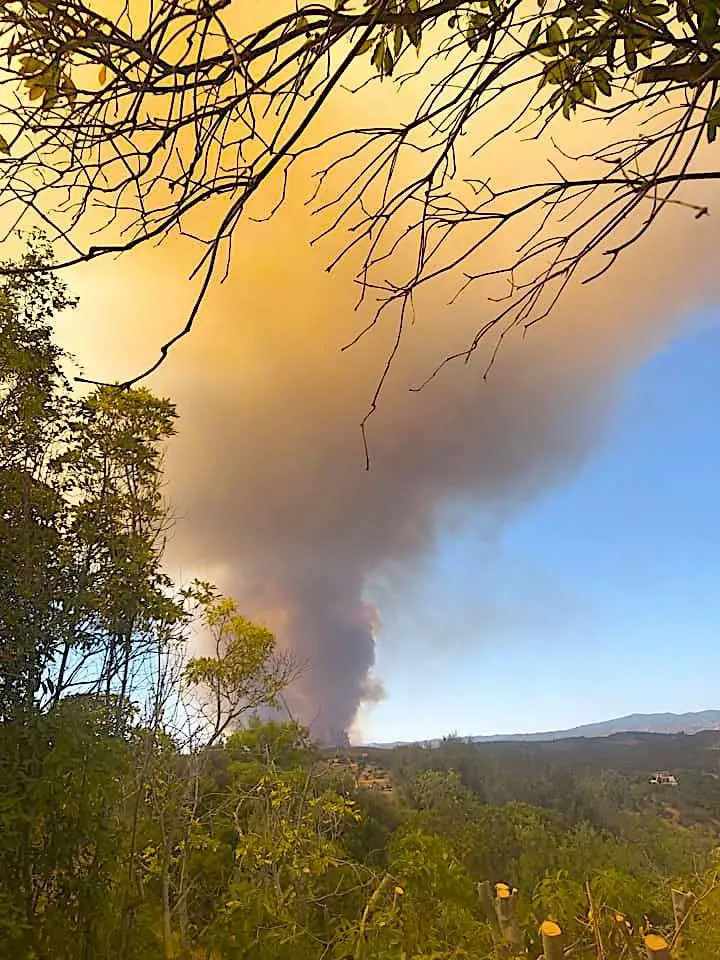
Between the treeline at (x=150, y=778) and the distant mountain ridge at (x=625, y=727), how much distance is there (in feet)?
3.34

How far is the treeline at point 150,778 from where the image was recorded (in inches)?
87.6

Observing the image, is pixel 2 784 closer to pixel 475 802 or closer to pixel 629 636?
pixel 475 802

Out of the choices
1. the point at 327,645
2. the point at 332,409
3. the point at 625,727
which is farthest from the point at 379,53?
the point at 625,727

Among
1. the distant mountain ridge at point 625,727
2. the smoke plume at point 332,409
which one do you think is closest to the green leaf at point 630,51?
the smoke plume at point 332,409

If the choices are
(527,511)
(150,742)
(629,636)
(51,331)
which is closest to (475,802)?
(629,636)

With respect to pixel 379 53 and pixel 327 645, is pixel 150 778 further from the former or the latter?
pixel 379 53

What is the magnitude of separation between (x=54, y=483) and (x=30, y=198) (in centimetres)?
222

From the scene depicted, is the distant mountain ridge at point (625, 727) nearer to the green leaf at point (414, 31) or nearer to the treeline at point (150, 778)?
the treeline at point (150, 778)

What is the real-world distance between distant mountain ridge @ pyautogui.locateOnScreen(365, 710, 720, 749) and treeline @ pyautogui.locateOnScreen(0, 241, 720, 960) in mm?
1018

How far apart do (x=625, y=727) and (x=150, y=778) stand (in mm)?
3473

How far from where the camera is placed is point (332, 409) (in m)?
4.24

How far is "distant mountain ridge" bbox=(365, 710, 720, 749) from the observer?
16.7ft

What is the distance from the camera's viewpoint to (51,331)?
259cm

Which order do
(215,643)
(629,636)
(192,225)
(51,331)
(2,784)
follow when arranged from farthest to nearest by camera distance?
(629,636)
(215,643)
(51,331)
(2,784)
(192,225)
